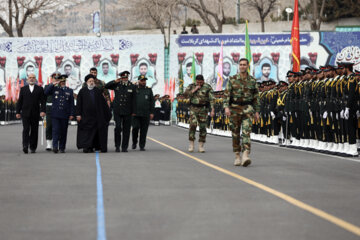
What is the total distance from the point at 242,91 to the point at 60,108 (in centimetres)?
610

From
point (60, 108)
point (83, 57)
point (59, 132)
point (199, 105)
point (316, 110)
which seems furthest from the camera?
point (83, 57)

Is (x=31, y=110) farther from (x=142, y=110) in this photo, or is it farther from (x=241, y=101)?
(x=241, y=101)

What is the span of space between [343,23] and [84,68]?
22.5 m

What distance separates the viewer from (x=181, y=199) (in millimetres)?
9414

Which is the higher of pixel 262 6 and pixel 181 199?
pixel 262 6

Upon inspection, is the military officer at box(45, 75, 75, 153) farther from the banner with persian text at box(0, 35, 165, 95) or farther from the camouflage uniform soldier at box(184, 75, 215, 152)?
the banner with persian text at box(0, 35, 165, 95)

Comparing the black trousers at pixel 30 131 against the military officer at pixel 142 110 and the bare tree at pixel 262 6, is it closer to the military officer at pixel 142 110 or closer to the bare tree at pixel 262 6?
the military officer at pixel 142 110

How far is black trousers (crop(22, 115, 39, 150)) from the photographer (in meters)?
19.0

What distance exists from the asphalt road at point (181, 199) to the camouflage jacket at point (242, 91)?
1.14m

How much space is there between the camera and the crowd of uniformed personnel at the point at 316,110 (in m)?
18.2

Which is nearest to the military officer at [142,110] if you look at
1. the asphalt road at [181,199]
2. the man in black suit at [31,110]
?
the man in black suit at [31,110]

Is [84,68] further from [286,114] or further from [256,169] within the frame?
[256,169]

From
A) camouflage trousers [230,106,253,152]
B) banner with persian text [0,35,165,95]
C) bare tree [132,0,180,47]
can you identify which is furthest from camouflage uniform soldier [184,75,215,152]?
bare tree [132,0,180,47]

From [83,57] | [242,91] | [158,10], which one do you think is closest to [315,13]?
[158,10]
